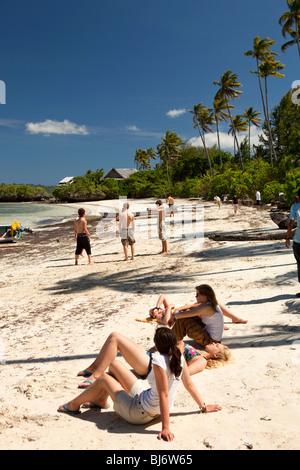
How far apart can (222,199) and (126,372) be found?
38.1 m

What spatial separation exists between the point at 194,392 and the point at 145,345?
1710 mm

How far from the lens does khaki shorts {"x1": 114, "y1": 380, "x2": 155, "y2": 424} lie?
297 cm

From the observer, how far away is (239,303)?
6129 mm

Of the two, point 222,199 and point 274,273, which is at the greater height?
point 222,199

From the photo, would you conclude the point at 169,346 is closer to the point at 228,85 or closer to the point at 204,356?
the point at 204,356

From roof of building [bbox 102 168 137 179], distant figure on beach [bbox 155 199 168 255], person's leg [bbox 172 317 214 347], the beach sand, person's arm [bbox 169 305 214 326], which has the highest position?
roof of building [bbox 102 168 137 179]

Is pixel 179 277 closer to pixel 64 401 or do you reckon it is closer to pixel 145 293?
pixel 145 293

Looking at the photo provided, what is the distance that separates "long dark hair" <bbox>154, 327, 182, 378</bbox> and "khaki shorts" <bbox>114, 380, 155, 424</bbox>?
0.46m

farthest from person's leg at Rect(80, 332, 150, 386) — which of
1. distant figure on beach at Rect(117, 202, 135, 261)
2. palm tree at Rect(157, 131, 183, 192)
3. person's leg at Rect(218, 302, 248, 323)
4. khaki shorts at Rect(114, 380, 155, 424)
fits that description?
palm tree at Rect(157, 131, 183, 192)

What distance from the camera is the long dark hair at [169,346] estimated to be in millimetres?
2824

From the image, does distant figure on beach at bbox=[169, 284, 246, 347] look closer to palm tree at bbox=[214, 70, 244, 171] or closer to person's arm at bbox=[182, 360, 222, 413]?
person's arm at bbox=[182, 360, 222, 413]

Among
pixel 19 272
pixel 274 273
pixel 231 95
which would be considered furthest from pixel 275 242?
pixel 231 95

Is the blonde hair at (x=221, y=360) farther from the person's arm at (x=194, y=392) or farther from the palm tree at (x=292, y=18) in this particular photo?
the palm tree at (x=292, y=18)

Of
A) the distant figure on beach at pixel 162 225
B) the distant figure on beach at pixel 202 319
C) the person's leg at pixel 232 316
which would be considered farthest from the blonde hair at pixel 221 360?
the distant figure on beach at pixel 162 225
